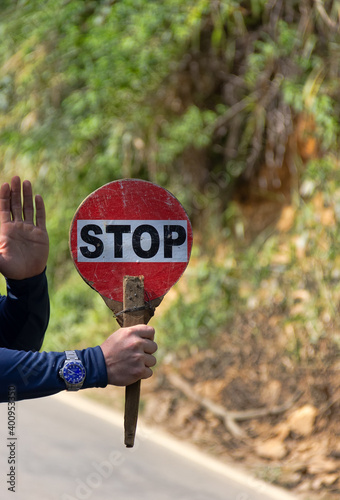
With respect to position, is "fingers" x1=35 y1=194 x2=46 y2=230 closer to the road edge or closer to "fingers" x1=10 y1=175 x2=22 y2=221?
"fingers" x1=10 y1=175 x2=22 y2=221

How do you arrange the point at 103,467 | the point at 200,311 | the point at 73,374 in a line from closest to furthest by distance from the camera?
the point at 73,374 < the point at 103,467 < the point at 200,311

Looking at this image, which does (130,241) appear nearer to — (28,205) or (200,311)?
(28,205)

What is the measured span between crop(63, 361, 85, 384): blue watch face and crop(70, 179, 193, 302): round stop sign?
0.27 m

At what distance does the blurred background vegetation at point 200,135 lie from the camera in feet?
18.4

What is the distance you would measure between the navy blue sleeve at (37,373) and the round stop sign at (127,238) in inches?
9.9

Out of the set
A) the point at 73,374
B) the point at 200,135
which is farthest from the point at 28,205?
the point at 200,135

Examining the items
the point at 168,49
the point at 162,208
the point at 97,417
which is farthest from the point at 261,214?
the point at 162,208

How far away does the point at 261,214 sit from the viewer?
684cm

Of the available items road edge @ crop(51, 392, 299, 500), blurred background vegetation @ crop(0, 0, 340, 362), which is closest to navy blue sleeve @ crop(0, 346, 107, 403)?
road edge @ crop(51, 392, 299, 500)

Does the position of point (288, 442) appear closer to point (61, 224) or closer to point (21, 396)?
point (21, 396)

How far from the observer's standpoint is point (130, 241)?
2.14 m

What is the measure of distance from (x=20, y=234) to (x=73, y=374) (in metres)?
0.63

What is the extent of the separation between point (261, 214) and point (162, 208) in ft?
15.6

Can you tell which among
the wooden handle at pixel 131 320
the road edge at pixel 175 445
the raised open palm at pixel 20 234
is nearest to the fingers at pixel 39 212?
the raised open palm at pixel 20 234
